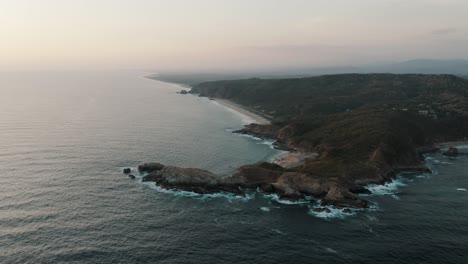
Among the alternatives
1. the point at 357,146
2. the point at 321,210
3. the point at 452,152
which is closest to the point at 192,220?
the point at 321,210

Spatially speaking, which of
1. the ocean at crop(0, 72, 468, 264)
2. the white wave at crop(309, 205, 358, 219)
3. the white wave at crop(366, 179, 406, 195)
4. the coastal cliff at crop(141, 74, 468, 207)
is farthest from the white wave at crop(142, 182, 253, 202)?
the white wave at crop(366, 179, 406, 195)

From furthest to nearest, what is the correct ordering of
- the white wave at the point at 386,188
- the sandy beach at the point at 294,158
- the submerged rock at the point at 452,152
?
the submerged rock at the point at 452,152, the sandy beach at the point at 294,158, the white wave at the point at 386,188

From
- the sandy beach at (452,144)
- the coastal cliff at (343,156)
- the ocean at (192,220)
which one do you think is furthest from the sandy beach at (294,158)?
the sandy beach at (452,144)

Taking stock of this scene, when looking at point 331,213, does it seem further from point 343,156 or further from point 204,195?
point 343,156

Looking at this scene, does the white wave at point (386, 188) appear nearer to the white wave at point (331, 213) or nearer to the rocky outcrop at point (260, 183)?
the rocky outcrop at point (260, 183)

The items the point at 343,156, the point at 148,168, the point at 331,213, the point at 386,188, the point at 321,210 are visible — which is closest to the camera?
the point at 331,213

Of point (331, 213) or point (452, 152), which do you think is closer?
point (331, 213)

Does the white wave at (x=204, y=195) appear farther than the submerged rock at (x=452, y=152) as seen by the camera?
No

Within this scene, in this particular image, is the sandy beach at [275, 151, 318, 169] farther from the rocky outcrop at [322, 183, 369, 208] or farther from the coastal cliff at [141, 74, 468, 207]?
the rocky outcrop at [322, 183, 369, 208]

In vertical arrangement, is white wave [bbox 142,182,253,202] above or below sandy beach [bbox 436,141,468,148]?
below

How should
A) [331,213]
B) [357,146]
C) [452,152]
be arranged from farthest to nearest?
[452,152] < [357,146] < [331,213]

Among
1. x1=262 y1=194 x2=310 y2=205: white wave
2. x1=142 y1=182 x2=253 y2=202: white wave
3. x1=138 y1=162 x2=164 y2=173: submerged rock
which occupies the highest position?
x1=138 y1=162 x2=164 y2=173: submerged rock
